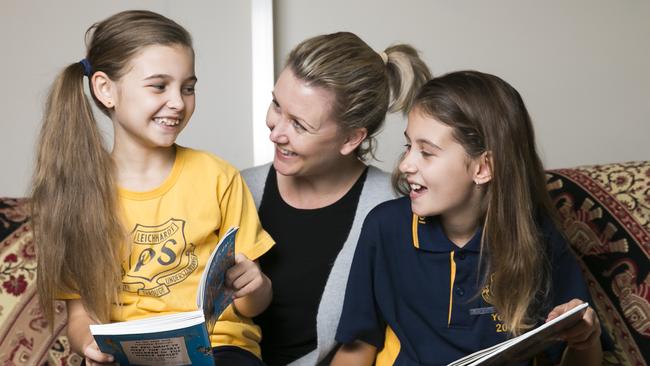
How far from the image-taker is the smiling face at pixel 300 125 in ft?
6.26

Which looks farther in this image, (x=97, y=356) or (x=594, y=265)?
(x=594, y=265)

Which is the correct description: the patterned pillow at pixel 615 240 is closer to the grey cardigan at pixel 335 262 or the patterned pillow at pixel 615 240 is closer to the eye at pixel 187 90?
the grey cardigan at pixel 335 262

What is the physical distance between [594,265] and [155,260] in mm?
1054

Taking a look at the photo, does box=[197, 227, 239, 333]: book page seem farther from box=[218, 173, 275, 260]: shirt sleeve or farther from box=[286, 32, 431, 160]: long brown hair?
box=[286, 32, 431, 160]: long brown hair

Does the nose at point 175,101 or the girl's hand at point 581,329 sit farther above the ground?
the nose at point 175,101

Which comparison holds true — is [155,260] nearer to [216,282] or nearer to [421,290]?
[216,282]

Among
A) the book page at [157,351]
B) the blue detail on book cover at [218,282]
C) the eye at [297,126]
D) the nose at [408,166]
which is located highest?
the eye at [297,126]

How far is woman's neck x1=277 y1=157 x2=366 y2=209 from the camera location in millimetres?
2053

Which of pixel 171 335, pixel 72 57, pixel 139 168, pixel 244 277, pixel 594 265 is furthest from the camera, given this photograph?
pixel 72 57

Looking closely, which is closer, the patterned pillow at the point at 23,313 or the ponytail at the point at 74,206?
the ponytail at the point at 74,206

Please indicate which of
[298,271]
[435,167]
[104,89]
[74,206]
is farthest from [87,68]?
[435,167]

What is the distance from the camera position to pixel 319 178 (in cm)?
206

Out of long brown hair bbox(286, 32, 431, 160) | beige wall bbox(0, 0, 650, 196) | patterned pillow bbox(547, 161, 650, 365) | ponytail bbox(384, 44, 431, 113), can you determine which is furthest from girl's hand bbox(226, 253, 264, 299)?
beige wall bbox(0, 0, 650, 196)

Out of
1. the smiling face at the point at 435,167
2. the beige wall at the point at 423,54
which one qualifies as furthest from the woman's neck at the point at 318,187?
the beige wall at the point at 423,54
